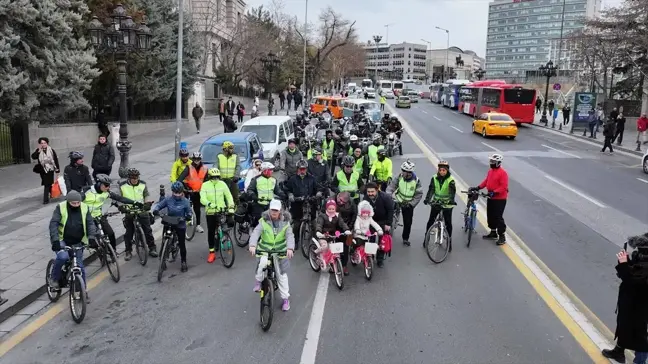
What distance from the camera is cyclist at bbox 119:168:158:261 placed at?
9195 millimetres

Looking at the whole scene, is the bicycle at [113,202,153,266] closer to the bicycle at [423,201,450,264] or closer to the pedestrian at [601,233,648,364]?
the bicycle at [423,201,450,264]

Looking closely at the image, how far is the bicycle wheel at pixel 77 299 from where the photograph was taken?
276 inches

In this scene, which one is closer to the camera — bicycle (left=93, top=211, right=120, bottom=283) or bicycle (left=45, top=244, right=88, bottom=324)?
bicycle (left=45, top=244, right=88, bottom=324)

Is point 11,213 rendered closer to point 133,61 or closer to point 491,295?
point 491,295

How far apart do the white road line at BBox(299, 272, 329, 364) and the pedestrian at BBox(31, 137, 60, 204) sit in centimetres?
829

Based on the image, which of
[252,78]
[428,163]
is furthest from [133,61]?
[252,78]

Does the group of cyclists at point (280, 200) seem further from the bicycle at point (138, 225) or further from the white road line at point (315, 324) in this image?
the white road line at point (315, 324)

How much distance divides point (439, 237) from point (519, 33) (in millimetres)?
169048

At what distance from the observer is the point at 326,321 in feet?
23.1

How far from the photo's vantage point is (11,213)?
41.0ft

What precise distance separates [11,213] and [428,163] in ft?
45.6

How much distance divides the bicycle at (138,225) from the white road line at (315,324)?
323 centimetres

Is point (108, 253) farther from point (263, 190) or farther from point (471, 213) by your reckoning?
point (471, 213)

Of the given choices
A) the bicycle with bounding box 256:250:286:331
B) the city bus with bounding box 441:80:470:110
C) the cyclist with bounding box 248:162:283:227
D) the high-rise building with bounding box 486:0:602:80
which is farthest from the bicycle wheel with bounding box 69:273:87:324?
the high-rise building with bounding box 486:0:602:80
